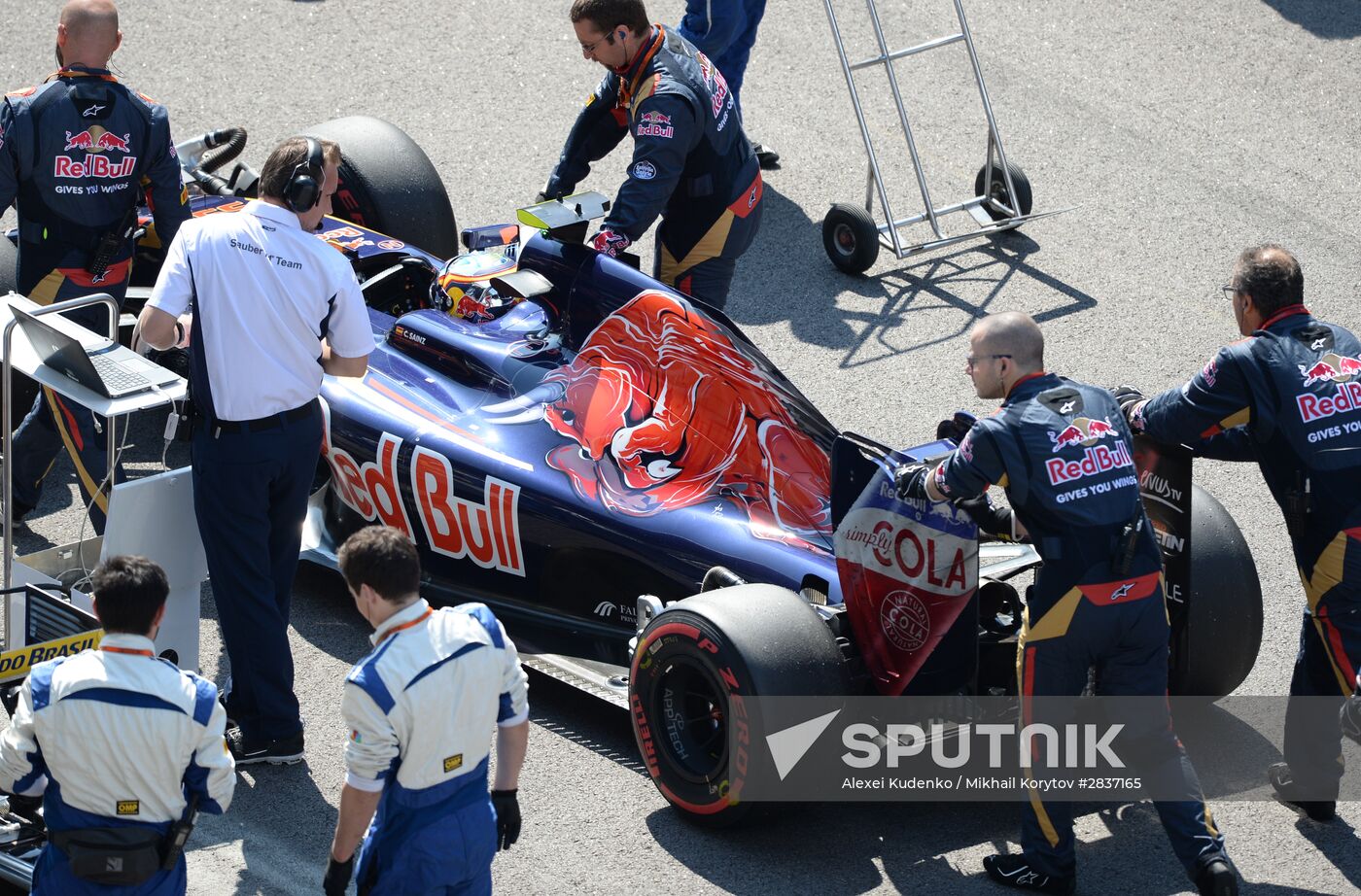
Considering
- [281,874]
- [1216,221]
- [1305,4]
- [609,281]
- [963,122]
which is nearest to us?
[281,874]

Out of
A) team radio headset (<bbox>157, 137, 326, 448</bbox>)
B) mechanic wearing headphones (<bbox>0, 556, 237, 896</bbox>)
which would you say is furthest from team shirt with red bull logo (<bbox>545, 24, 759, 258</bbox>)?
mechanic wearing headphones (<bbox>0, 556, 237, 896</bbox>)

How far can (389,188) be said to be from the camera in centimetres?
880

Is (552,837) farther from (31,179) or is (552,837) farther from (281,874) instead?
(31,179)

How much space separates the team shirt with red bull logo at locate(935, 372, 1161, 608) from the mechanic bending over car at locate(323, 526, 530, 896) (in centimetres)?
162

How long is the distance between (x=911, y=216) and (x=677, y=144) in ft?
10.6

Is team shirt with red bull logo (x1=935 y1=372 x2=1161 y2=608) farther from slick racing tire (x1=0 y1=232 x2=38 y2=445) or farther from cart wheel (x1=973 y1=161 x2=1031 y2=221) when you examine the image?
cart wheel (x1=973 y1=161 x2=1031 y2=221)

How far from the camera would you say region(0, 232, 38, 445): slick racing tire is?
25.3ft

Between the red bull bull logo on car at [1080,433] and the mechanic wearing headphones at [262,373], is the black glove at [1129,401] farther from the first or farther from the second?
the mechanic wearing headphones at [262,373]

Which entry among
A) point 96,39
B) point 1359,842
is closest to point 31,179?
point 96,39

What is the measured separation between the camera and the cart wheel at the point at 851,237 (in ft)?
31.3

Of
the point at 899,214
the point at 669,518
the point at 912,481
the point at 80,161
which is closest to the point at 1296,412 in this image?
the point at 912,481

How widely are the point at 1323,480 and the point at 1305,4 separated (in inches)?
332

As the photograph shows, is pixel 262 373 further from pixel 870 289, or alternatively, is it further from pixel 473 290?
pixel 870 289

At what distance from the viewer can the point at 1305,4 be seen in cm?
1273
